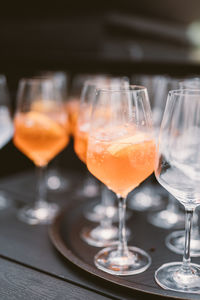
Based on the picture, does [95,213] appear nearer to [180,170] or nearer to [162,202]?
[162,202]

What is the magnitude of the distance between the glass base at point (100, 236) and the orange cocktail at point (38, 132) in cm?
24

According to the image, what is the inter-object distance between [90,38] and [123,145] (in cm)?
179

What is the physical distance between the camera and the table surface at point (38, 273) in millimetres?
679

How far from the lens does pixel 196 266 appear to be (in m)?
0.76

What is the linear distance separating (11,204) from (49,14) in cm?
201

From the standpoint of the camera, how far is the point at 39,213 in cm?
106

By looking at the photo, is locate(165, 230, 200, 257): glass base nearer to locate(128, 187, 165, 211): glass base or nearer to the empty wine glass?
the empty wine glass

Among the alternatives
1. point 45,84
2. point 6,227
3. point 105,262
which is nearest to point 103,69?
point 45,84

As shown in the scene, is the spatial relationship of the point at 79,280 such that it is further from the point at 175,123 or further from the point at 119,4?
the point at 119,4

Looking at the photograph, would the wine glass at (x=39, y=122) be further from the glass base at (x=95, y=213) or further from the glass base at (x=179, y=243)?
the glass base at (x=179, y=243)

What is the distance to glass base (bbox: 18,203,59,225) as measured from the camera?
1001 mm

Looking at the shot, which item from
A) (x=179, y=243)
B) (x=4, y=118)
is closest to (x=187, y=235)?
(x=179, y=243)

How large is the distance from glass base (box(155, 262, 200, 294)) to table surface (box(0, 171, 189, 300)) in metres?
0.05

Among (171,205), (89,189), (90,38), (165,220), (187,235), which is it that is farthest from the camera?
(90,38)
